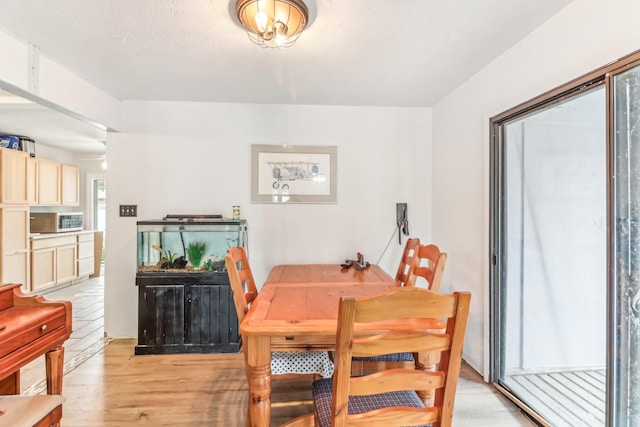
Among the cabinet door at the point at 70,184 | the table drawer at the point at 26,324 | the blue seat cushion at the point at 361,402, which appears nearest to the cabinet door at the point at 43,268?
the cabinet door at the point at 70,184

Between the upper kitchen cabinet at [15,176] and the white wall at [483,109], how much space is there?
5142 millimetres

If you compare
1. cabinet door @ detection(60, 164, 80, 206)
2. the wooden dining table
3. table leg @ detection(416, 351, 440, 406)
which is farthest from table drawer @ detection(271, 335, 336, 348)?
cabinet door @ detection(60, 164, 80, 206)

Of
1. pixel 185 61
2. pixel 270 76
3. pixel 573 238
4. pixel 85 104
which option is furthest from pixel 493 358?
pixel 85 104

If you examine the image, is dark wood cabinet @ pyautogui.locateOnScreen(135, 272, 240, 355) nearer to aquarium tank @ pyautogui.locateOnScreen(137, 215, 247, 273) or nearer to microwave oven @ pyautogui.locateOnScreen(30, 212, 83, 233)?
aquarium tank @ pyautogui.locateOnScreen(137, 215, 247, 273)

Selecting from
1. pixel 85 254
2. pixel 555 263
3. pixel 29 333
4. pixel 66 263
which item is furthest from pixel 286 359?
pixel 85 254

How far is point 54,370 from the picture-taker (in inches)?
63.6

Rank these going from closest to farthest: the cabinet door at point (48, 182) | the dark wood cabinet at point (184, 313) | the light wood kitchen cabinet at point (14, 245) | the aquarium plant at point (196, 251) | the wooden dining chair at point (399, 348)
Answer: the wooden dining chair at point (399, 348) → the dark wood cabinet at point (184, 313) → the aquarium plant at point (196, 251) → the light wood kitchen cabinet at point (14, 245) → the cabinet door at point (48, 182)

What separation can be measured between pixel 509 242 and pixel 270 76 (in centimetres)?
216

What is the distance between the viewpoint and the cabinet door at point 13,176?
3.79 m

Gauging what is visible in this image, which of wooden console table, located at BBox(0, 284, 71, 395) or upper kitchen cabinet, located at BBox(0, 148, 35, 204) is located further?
upper kitchen cabinet, located at BBox(0, 148, 35, 204)

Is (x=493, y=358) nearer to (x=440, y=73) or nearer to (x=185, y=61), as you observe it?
(x=440, y=73)

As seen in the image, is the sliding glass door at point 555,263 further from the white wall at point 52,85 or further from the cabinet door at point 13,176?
the cabinet door at point 13,176

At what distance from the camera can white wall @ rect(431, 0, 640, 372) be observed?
4.62ft

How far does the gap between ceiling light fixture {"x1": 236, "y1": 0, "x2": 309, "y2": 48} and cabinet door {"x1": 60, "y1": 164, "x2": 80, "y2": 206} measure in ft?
16.0
